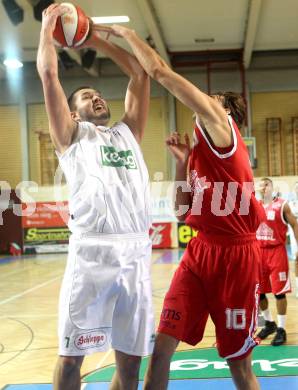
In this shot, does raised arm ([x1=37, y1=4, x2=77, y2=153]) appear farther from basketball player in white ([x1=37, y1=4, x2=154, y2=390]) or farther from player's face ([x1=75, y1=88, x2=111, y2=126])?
player's face ([x1=75, y1=88, x2=111, y2=126])

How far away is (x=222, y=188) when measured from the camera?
3.29 m

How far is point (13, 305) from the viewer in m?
8.85

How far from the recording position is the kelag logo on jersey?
296cm

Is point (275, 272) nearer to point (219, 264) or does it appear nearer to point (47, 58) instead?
point (219, 264)

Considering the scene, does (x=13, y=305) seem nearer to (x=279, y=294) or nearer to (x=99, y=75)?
(x=279, y=294)

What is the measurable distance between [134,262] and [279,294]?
148 inches

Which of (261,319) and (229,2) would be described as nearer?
A: (261,319)

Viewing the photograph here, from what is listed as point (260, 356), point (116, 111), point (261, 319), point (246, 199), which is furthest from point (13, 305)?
point (116, 111)

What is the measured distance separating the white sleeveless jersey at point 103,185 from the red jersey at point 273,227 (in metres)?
3.74

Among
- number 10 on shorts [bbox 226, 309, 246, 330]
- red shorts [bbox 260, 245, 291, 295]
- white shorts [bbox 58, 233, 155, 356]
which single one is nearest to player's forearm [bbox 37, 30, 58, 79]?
white shorts [bbox 58, 233, 155, 356]

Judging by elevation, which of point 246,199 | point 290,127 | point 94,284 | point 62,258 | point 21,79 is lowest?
point 62,258

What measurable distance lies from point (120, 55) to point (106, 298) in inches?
60.4

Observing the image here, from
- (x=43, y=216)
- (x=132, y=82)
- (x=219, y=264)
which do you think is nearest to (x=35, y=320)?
(x=219, y=264)

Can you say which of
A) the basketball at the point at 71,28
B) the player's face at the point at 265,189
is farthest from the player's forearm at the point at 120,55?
the player's face at the point at 265,189
